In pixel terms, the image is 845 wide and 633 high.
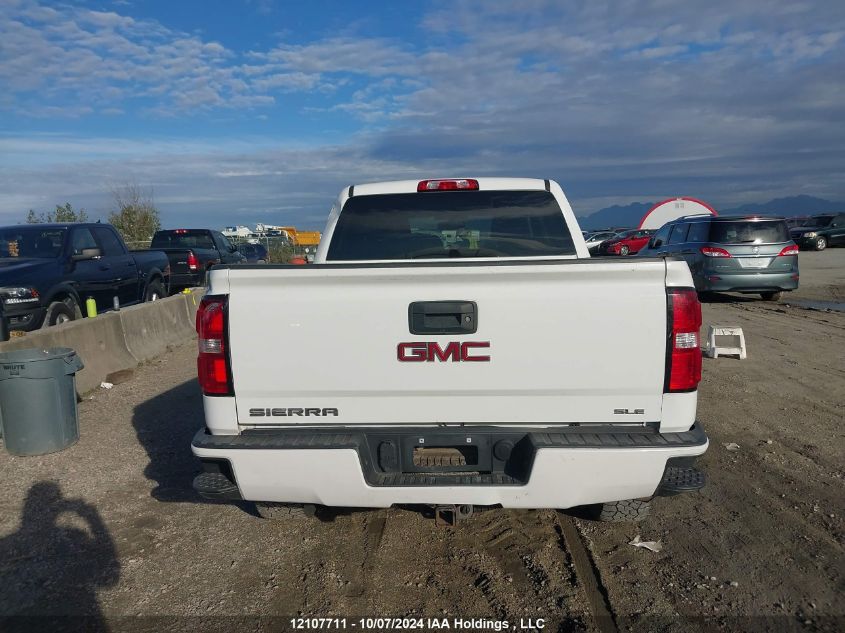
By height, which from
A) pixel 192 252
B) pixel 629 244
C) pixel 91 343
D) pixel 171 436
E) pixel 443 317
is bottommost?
pixel 171 436

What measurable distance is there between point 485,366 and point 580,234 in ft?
5.95

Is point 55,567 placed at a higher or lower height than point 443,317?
lower

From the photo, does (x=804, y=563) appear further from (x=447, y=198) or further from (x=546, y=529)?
(x=447, y=198)

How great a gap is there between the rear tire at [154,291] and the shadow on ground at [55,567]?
26.9ft

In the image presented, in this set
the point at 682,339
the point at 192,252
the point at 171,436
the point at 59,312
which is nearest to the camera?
the point at 682,339

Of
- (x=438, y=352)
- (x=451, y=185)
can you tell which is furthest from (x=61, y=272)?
(x=438, y=352)

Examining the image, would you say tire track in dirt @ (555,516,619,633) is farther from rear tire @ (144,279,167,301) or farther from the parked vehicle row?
the parked vehicle row

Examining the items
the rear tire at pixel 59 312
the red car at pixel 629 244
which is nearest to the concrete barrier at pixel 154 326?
the rear tire at pixel 59 312

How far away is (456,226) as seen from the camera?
4699 millimetres

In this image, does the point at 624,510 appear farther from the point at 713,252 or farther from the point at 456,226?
the point at 713,252

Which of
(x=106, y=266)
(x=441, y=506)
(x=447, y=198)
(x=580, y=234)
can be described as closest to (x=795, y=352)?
(x=580, y=234)

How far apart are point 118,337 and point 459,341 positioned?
7125 mm

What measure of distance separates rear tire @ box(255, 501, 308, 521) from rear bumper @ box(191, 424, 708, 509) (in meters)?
0.65

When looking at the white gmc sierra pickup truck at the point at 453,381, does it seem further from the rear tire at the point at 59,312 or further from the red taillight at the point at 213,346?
the rear tire at the point at 59,312
